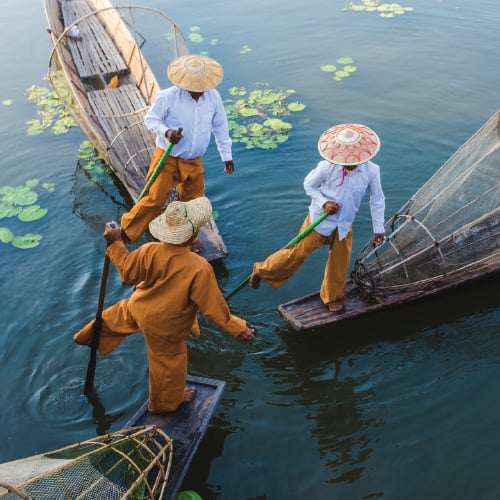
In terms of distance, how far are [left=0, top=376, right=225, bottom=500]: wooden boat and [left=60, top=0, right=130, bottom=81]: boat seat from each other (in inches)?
237

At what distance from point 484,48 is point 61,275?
9.19 meters

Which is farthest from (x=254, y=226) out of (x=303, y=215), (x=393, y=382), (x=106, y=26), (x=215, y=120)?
(x=106, y=26)

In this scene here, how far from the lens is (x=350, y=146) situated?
368cm

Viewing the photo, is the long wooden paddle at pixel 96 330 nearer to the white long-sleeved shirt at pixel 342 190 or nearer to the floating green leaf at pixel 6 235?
the white long-sleeved shirt at pixel 342 190

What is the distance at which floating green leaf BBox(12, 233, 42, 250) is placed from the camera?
232 inches

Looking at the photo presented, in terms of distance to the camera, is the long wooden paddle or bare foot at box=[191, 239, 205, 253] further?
bare foot at box=[191, 239, 205, 253]

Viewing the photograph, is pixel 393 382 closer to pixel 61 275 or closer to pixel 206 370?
pixel 206 370

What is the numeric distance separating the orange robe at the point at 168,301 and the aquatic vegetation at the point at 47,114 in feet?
19.0

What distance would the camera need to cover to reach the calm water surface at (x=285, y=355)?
379 cm

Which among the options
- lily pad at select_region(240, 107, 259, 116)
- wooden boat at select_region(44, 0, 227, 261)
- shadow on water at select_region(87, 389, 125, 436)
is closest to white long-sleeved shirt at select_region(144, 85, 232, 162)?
wooden boat at select_region(44, 0, 227, 261)

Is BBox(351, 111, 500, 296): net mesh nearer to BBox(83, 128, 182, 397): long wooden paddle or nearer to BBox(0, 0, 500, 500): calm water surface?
BBox(0, 0, 500, 500): calm water surface

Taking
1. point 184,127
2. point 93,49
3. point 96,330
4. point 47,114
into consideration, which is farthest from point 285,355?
point 93,49

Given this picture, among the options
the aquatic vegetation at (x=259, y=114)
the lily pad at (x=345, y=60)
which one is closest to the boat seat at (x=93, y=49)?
the aquatic vegetation at (x=259, y=114)

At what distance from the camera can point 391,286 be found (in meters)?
4.65
